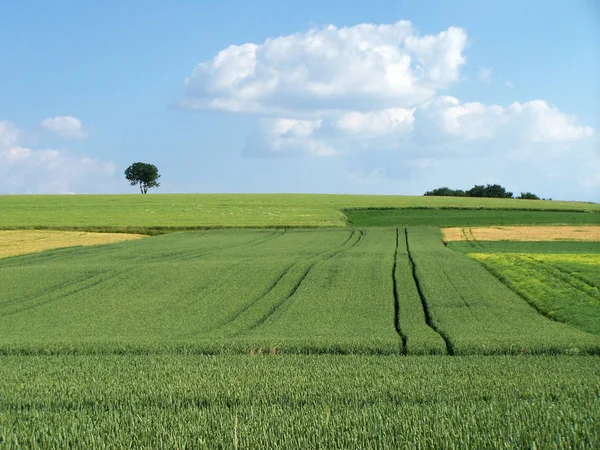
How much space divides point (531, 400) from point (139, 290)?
2010 cm

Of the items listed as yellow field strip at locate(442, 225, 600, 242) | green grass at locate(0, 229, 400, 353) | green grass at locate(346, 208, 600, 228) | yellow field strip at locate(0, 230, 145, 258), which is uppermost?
green grass at locate(346, 208, 600, 228)

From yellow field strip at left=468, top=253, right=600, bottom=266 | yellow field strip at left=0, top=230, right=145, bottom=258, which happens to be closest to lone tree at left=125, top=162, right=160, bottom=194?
yellow field strip at left=0, top=230, right=145, bottom=258

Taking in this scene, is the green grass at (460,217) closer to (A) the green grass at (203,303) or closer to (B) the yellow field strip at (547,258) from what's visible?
(B) the yellow field strip at (547,258)

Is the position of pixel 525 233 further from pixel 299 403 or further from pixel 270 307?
pixel 299 403

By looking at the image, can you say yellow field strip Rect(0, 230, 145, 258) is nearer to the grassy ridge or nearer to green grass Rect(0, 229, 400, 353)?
green grass Rect(0, 229, 400, 353)

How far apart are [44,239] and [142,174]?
3846 inches

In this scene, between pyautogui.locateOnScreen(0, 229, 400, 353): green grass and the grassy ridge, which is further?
pyautogui.locateOnScreen(0, 229, 400, 353): green grass

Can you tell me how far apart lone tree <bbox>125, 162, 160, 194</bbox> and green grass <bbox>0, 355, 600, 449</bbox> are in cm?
13411

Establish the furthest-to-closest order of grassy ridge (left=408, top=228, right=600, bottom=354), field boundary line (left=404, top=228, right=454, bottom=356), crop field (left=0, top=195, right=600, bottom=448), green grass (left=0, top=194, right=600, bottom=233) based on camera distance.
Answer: green grass (left=0, top=194, right=600, bottom=233), field boundary line (left=404, top=228, right=454, bottom=356), grassy ridge (left=408, top=228, right=600, bottom=354), crop field (left=0, top=195, right=600, bottom=448)

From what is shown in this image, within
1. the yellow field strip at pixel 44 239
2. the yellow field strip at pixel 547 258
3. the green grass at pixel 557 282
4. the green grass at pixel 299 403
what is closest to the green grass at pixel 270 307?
the green grass at pixel 557 282

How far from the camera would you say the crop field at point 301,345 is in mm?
7930

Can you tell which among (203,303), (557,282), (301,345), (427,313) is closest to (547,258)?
(557,282)

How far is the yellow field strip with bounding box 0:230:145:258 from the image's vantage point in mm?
44094

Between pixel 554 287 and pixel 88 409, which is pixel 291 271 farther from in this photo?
pixel 88 409
